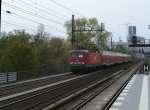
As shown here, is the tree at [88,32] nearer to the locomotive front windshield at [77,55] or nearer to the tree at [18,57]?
the tree at [18,57]

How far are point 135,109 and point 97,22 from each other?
95.1 m

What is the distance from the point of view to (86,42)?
4203 inches

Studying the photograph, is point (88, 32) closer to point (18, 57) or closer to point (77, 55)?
point (18, 57)

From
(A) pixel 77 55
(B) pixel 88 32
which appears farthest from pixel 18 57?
(B) pixel 88 32

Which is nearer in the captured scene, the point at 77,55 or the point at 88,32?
the point at 77,55

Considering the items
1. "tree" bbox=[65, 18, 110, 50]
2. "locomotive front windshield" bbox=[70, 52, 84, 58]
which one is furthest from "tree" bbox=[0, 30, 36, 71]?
"tree" bbox=[65, 18, 110, 50]

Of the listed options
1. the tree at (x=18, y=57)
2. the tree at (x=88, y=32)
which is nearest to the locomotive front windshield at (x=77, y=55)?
the tree at (x=18, y=57)

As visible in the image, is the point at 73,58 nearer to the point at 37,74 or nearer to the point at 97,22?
the point at 37,74

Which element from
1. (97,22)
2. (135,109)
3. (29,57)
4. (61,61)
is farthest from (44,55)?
(135,109)

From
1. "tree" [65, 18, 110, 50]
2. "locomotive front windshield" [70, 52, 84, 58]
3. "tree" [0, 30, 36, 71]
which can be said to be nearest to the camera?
"locomotive front windshield" [70, 52, 84, 58]

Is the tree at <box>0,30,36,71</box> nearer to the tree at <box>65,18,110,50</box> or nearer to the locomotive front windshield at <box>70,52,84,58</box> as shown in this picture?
the locomotive front windshield at <box>70,52,84,58</box>

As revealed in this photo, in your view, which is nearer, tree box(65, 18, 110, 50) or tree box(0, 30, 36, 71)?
tree box(0, 30, 36, 71)

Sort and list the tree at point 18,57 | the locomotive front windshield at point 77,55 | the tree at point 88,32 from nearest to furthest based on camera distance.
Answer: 1. the locomotive front windshield at point 77,55
2. the tree at point 18,57
3. the tree at point 88,32

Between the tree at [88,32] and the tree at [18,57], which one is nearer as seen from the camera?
the tree at [18,57]
